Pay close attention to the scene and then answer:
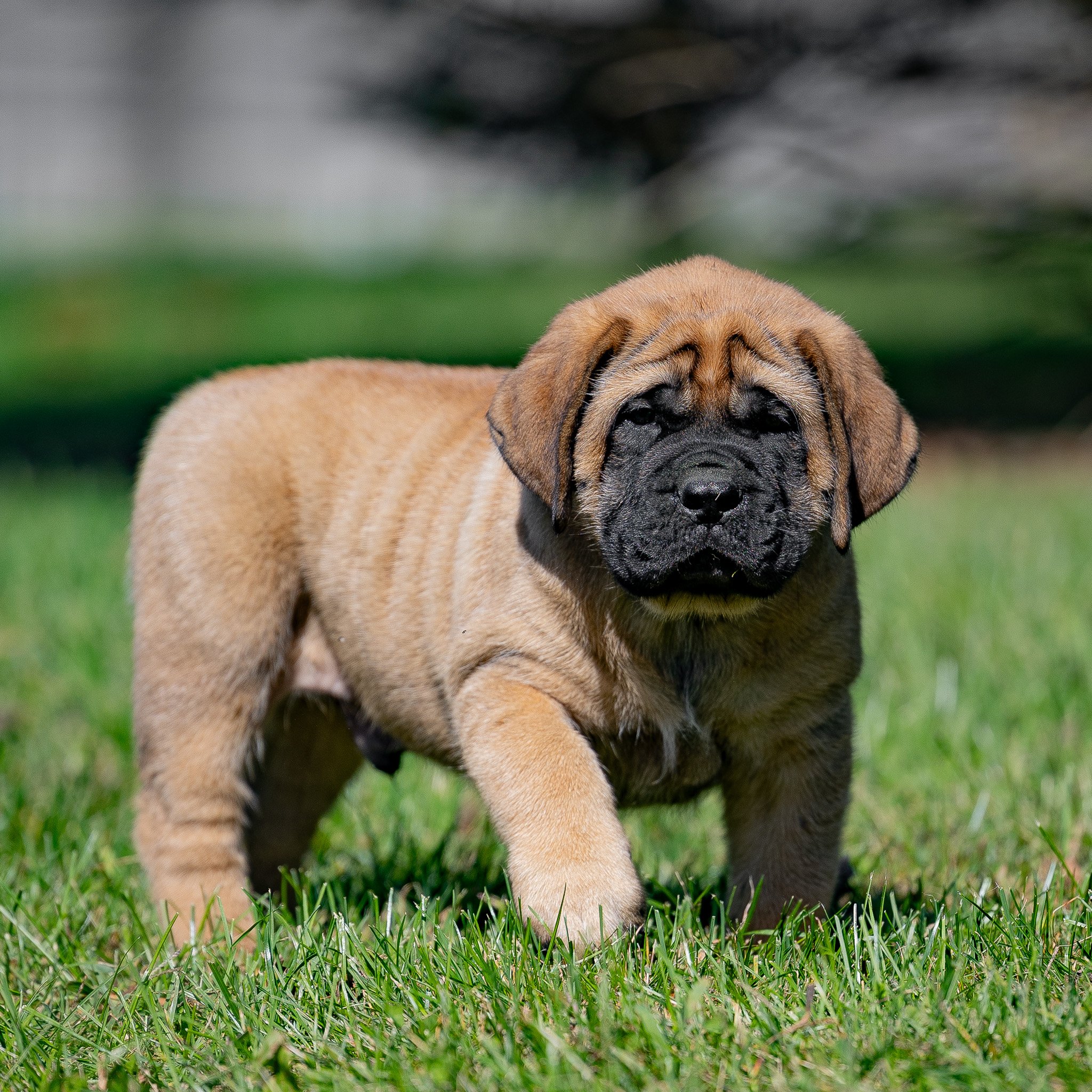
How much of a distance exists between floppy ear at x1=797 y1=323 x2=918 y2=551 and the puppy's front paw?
973 mm

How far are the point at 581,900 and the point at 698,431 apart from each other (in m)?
1.16

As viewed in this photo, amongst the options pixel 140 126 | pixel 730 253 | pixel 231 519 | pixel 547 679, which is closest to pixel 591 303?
pixel 547 679

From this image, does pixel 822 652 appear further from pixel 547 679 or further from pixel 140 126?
pixel 140 126

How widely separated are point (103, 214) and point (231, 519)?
26.1m

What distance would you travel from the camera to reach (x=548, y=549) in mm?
3527

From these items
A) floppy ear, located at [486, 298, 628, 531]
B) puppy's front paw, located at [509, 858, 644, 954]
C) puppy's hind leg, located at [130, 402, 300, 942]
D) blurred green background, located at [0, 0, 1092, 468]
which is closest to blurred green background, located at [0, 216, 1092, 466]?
blurred green background, located at [0, 0, 1092, 468]

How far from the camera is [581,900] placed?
2959 mm

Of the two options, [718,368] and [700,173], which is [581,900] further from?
[700,173]

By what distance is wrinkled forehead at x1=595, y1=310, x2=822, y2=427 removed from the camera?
11.3 feet

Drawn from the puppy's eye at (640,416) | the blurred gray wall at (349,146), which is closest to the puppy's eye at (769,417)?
the puppy's eye at (640,416)

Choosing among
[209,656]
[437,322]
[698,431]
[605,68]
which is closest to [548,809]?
[698,431]

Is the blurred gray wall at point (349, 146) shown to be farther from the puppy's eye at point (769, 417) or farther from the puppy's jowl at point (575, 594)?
the puppy's eye at point (769, 417)

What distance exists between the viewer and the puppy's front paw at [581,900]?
115 inches

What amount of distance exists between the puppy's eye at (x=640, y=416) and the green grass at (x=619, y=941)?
3.80ft
